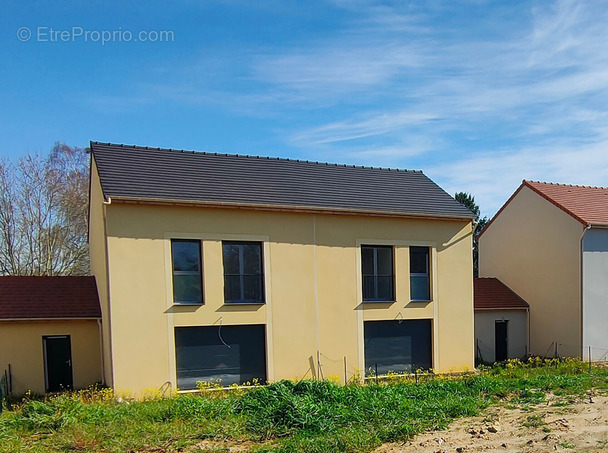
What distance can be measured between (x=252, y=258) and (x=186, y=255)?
2.02 m

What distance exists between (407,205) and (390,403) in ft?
27.6

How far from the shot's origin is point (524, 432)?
8648 millimetres

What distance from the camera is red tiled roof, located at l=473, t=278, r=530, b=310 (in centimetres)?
2106

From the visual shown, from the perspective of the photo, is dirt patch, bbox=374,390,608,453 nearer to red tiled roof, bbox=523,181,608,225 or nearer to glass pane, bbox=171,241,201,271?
glass pane, bbox=171,241,201,271

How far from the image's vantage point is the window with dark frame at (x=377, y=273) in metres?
16.4

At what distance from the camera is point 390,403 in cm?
1041

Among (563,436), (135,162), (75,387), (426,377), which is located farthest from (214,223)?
(563,436)

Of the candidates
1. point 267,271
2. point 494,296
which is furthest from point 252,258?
point 494,296

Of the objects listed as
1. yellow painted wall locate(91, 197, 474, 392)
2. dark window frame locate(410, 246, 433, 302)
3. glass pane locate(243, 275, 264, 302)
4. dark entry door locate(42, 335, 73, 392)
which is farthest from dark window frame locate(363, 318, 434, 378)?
dark entry door locate(42, 335, 73, 392)

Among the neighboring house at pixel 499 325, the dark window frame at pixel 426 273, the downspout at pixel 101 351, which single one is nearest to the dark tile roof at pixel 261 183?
the dark window frame at pixel 426 273

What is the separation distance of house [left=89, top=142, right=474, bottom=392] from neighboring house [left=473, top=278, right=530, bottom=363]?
349 cm

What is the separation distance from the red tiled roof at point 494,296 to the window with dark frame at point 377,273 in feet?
19.8

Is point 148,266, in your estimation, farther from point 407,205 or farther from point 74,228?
point 74,228

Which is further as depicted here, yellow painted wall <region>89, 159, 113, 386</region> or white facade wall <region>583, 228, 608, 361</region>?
white facade wall <region>583, 228, 608, 361</region>
